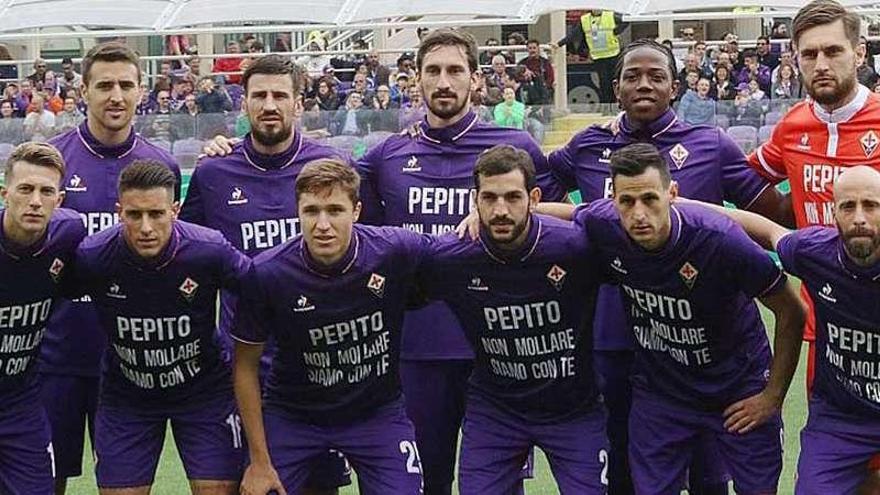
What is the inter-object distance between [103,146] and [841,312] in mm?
3450

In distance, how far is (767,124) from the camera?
1738cm

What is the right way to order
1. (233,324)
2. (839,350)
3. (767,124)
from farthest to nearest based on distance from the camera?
(767,124)
(233,324)
(839,350)

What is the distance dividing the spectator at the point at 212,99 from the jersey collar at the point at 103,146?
13956mm

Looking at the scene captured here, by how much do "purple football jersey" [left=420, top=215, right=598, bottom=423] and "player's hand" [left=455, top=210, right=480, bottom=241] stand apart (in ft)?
0.11

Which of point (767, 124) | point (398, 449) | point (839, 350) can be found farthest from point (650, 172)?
point (767, 124)

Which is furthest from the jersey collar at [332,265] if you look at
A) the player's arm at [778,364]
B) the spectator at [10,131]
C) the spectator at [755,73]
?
the spectator at [755,73]

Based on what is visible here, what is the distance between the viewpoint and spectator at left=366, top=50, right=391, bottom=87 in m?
23.2

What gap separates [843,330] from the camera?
21.4 ft

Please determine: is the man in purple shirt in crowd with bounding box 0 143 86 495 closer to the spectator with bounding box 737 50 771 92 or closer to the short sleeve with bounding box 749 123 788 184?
the short sleeve with bounding box 749 123 788 184

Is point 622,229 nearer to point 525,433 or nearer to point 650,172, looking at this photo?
point 650,172

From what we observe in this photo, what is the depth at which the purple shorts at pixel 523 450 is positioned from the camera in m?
6.95

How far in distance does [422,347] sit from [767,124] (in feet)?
35.1

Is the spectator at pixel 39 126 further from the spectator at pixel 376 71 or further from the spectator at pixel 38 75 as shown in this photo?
the spectator at pixel 376 71

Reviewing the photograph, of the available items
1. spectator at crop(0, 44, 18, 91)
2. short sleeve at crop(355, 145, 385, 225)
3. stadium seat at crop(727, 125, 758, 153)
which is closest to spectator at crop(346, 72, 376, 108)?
stadium seat at crop(727, 125, 758, 153)
